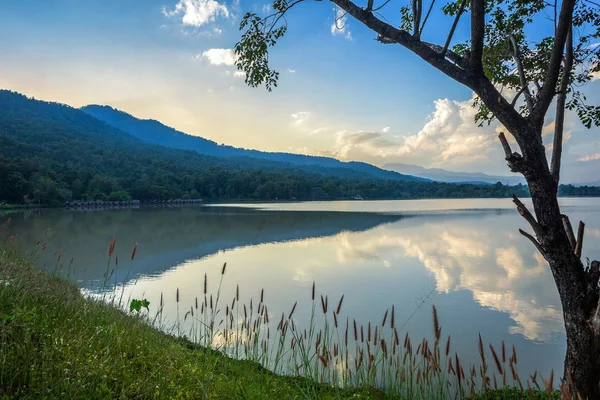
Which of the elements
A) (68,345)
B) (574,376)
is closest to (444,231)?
(574,376)

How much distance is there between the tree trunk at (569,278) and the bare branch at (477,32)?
3.03ft

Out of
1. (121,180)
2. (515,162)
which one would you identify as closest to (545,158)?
(515,162)

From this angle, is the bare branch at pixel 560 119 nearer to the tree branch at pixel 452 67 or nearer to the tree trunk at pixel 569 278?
the tree trunk at pixel 569 278

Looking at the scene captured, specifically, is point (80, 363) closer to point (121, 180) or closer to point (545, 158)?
point (545, 158)

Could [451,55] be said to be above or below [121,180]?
above

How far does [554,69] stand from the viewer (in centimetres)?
416

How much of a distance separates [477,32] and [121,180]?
10597 centimetres

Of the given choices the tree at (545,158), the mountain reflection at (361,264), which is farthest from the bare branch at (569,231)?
the mountain reflection at (361,264)

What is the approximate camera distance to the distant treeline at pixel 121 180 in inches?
2606

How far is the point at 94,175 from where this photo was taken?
292 ft

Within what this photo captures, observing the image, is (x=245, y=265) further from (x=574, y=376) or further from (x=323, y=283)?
(x=574, y=376)

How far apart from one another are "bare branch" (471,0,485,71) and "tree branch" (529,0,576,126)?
Result: 74 cm

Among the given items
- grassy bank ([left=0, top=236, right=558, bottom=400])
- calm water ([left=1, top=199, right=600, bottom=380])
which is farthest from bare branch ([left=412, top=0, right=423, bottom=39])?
A: calm water ([left=1, top=199, right=600, bottom=380])

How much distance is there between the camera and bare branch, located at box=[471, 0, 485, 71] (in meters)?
4.12
